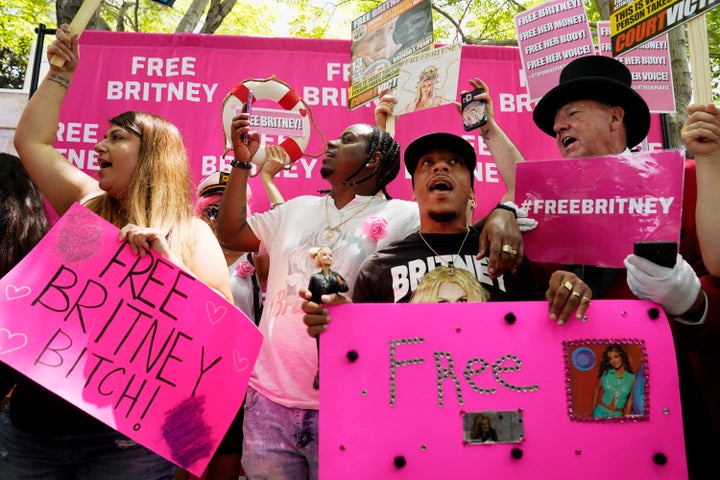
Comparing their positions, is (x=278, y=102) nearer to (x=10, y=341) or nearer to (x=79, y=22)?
(x=79, y=22)

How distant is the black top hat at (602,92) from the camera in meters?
2.38

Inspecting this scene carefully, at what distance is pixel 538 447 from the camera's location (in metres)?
1.63

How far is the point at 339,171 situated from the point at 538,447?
1617 mm

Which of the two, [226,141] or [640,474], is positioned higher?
[226,141]

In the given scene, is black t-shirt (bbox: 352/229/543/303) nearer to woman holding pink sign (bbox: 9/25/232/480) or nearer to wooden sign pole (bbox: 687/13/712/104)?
woman holding pink sign (bbox: 9/25/232/480)

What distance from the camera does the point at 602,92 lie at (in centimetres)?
241

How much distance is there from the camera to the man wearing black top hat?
1734 mm

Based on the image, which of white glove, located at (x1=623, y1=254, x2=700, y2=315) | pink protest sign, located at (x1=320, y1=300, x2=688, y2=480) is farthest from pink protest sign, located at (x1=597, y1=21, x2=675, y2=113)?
pink protest sign, located at (x1=320, y1=300, x2=688, y2=480)

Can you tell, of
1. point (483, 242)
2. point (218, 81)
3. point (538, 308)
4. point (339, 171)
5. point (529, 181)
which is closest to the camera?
point (538, 308)

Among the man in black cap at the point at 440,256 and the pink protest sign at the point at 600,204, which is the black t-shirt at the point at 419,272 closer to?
the man in black cap at the point at 440,256

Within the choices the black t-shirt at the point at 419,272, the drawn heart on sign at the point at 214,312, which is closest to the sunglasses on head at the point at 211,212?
the black t-shirt at the point at 419,272

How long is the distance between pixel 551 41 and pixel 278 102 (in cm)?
175

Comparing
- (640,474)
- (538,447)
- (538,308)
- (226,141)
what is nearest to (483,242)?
(538,308)

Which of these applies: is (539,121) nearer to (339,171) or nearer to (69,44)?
(339,171)
